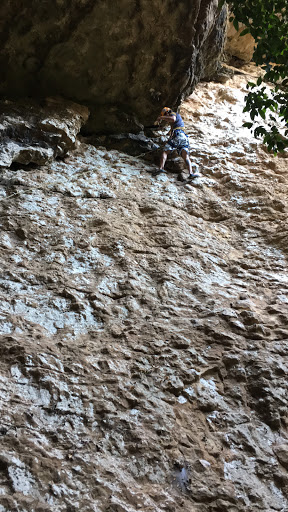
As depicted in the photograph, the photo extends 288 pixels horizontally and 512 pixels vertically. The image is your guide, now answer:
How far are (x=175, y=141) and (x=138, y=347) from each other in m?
4.54

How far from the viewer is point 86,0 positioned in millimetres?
5570

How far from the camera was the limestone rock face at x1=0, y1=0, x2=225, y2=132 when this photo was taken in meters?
5.62

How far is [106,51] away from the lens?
19.9ft

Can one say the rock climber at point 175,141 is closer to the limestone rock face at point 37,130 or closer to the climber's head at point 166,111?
the climber's head at point 166,111

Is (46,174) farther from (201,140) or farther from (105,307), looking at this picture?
(201,140)

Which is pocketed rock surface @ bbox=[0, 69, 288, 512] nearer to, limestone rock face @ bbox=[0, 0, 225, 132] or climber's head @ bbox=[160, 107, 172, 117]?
limestone rock face @ bbox=[0, 0, 225, 132]

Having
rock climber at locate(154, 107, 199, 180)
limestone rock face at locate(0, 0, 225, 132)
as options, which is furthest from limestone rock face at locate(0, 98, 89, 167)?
rock climber at locate(154, 107, 199, 180)

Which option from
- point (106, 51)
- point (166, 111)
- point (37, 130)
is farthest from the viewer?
point (166, 111)

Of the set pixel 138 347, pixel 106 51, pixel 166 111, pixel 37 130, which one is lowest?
pixel 138 347

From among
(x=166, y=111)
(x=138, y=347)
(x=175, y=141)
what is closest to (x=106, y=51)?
(x=166, y=111)

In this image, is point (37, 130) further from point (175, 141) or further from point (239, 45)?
point (239, 45)

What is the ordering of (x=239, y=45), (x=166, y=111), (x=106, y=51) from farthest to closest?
1. (x=239, y=45)
2. (x=166, y=111)
3. (x=106, y=51)

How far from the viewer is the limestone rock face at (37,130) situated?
516 centimetres

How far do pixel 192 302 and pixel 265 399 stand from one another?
1112 millimetres
